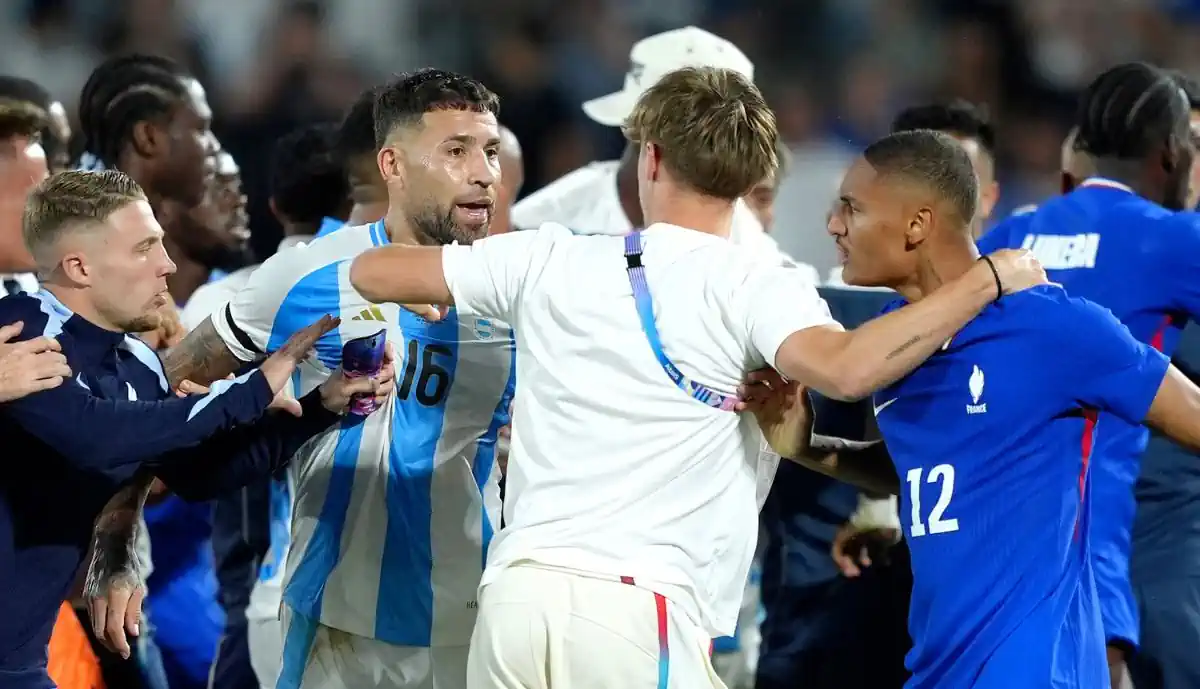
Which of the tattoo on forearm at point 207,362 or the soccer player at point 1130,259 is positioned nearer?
the tattoo on forearm at point 207,362

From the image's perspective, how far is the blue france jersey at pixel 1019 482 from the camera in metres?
3.23

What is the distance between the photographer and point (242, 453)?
373 centimetres

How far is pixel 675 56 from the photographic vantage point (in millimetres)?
7137

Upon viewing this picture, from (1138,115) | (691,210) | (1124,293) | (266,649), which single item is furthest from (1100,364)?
(266,649)

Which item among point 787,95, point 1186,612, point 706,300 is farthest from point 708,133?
point 787,95

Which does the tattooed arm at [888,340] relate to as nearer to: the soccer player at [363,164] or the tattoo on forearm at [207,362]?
the tattoo on forearm at [207,362]

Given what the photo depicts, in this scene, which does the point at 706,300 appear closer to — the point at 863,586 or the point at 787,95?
the point at 863,586

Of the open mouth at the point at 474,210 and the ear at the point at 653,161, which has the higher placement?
the ear at the point at 653,161

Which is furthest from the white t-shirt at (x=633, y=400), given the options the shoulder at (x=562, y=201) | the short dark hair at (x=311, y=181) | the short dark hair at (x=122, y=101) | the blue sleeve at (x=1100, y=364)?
the shoulder at (x=562, y=201)

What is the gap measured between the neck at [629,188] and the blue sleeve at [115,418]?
324 cm

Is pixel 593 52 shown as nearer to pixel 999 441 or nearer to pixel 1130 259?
pixel 1130 259

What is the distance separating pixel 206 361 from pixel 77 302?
0.59 metres

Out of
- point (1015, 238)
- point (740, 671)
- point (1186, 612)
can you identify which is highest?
point (1015, 238)

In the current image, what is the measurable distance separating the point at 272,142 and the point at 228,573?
289 centimetres
